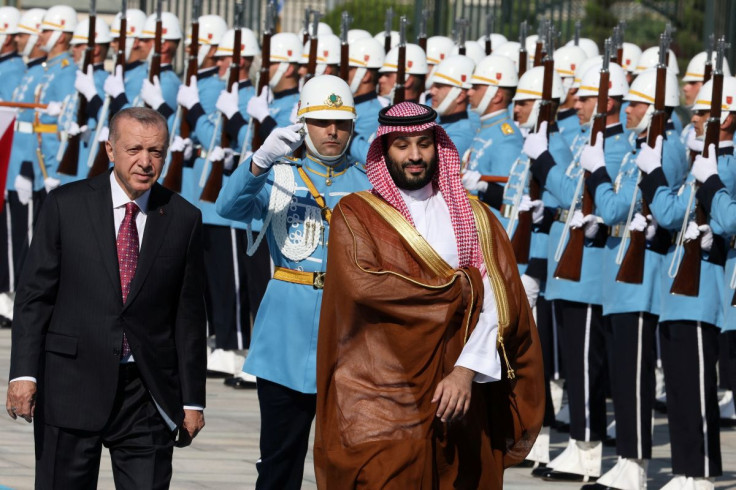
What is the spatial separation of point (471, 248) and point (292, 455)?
124 centimetres

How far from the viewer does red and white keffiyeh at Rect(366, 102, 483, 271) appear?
6070mm

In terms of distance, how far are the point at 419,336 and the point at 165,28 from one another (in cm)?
832

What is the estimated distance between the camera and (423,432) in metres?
5.85

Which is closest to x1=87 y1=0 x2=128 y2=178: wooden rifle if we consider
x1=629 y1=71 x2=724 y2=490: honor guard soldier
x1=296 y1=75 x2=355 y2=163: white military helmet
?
x1=629 y1=71 x2=724 y2=490: honor guard soldier

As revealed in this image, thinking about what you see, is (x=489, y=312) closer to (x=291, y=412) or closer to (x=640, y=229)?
(x=291, y=412)

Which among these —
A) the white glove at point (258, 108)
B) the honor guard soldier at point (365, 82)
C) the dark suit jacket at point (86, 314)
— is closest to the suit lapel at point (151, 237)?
the dark suit jacket at point (86, 314)

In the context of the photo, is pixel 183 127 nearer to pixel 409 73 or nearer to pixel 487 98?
pixel 409 73

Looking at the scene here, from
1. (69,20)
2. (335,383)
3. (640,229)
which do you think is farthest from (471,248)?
(69,20)

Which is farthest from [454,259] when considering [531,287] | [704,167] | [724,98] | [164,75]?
[164,75]

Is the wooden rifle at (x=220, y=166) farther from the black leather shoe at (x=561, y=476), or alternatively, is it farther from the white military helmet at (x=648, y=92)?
the black leather shoe at (x=561, y=476)

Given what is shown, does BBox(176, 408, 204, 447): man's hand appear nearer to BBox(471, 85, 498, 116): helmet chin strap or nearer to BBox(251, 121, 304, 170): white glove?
BBox(251, 121, 304, 170): white glove

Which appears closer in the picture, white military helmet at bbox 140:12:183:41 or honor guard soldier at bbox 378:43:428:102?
honor guard soldier at bbox 378:43:428:102

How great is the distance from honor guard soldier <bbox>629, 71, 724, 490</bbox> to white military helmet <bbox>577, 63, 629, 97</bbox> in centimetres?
134

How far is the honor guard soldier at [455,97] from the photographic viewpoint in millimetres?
10492
